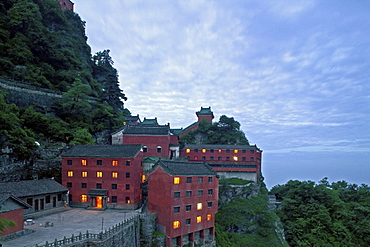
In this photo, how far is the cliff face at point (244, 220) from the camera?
1459 inches

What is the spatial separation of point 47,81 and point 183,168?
3739 cm

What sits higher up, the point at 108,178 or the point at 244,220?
the point at 108,178

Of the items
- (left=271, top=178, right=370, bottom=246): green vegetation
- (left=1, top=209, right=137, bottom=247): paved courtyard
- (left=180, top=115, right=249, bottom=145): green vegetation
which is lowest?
(left=271, top=178, right=370, bottom=246): green vegetation

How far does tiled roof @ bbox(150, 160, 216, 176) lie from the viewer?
2961cm

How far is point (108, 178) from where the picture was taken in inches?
1342

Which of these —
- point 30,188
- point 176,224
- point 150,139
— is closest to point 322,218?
point 176,224

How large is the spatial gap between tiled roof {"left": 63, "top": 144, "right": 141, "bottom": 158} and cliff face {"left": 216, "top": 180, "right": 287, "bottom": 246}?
18.5m

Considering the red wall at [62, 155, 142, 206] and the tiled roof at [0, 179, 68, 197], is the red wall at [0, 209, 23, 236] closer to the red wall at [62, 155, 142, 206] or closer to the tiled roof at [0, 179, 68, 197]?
the tiled roof at [0, 179, 68, 197]

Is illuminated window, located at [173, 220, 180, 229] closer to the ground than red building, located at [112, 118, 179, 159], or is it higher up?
closer to the ground

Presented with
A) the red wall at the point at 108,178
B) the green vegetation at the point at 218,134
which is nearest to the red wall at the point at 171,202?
the red wall at the point at 108,178

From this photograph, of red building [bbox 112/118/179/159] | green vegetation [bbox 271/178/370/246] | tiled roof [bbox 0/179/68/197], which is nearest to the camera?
tiled roof [bbox 0/179/68/197]

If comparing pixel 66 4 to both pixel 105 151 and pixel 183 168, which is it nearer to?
pixel 105 151

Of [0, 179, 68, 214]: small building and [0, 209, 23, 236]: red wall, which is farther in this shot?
[0, 179, 68, 214]: small building

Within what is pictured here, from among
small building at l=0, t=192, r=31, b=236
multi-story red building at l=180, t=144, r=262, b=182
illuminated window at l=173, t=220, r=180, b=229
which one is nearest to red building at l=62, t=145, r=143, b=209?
illuminated window at l=173, t=220, r=180, b=229
